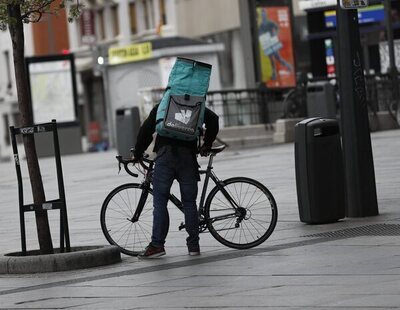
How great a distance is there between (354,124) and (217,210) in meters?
2.54

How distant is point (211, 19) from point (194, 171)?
38564mm

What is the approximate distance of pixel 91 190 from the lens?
22.0 meters

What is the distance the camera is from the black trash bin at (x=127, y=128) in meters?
30.8

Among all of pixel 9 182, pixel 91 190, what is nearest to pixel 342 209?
pixel 91 190

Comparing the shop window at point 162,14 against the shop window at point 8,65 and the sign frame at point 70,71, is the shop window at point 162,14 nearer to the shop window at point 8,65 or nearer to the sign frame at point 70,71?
the sign frame at point 70,71

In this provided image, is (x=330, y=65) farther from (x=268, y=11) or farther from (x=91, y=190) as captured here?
(x=91, y=190)

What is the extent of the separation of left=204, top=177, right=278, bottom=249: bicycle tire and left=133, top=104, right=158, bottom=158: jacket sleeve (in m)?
0.72

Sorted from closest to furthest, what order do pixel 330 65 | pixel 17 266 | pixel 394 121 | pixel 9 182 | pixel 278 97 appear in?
pixel 17 266, pixel 9 182, pixel 394 121, pixel 278 97, pixel 330 65

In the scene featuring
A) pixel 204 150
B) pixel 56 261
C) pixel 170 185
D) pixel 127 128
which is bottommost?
pixel 56 261

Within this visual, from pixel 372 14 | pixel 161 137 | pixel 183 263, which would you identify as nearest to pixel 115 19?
pixel 372 14

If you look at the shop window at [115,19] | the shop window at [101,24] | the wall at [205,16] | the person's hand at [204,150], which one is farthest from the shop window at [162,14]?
the person's hand at [204,150]

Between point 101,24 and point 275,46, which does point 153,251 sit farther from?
point 101,24

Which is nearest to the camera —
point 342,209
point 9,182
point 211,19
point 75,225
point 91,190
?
point 342,209

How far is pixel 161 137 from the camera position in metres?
11.7
